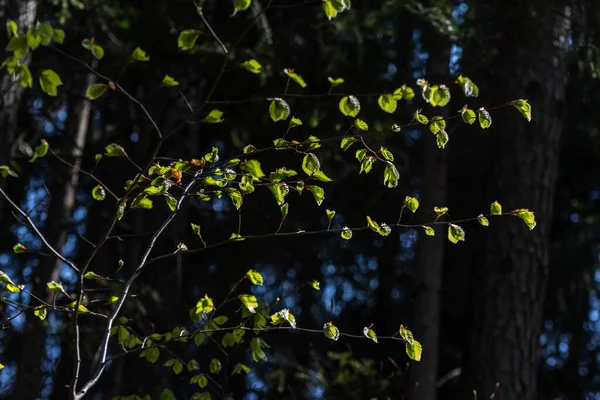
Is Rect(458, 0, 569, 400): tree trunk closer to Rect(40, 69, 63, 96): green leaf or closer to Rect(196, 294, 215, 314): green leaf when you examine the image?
Rect(196, 294, 215, 314): green leaf

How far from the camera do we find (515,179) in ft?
17.7

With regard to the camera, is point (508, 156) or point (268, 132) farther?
point (268, 132)

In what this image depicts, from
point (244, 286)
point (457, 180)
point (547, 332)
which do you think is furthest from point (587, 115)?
point (244, 286)

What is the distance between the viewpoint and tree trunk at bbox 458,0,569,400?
5094 mm

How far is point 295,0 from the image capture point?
799cm

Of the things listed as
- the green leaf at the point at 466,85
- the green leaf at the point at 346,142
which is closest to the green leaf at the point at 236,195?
the green leaf at the point at 346,142

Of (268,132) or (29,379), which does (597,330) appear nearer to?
(268,132)

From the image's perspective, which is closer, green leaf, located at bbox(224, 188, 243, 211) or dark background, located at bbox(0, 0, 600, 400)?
green leaf, located at bbox(224, 188, 243, 211)

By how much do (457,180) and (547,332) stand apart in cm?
244

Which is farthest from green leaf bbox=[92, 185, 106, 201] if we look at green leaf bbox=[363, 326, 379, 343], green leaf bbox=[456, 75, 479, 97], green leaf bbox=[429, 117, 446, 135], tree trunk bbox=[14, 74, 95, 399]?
tree trunk bbox=[14, 74, 95, 399]

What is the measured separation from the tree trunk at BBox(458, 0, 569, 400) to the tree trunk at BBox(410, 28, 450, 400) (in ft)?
0.80

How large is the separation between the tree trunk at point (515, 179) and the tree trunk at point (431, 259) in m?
0.24

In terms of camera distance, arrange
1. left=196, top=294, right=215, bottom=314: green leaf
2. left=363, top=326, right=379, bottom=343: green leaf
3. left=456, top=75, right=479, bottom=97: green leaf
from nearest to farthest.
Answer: left=196, top=294, right=215, bottom=314: green leaf
left=456, top=75, right=479, bottom=97: green leaf
left=363, top=326, right=379, bottom=343: green leaf

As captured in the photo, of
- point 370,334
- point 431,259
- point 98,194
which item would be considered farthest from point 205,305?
point 431,259
